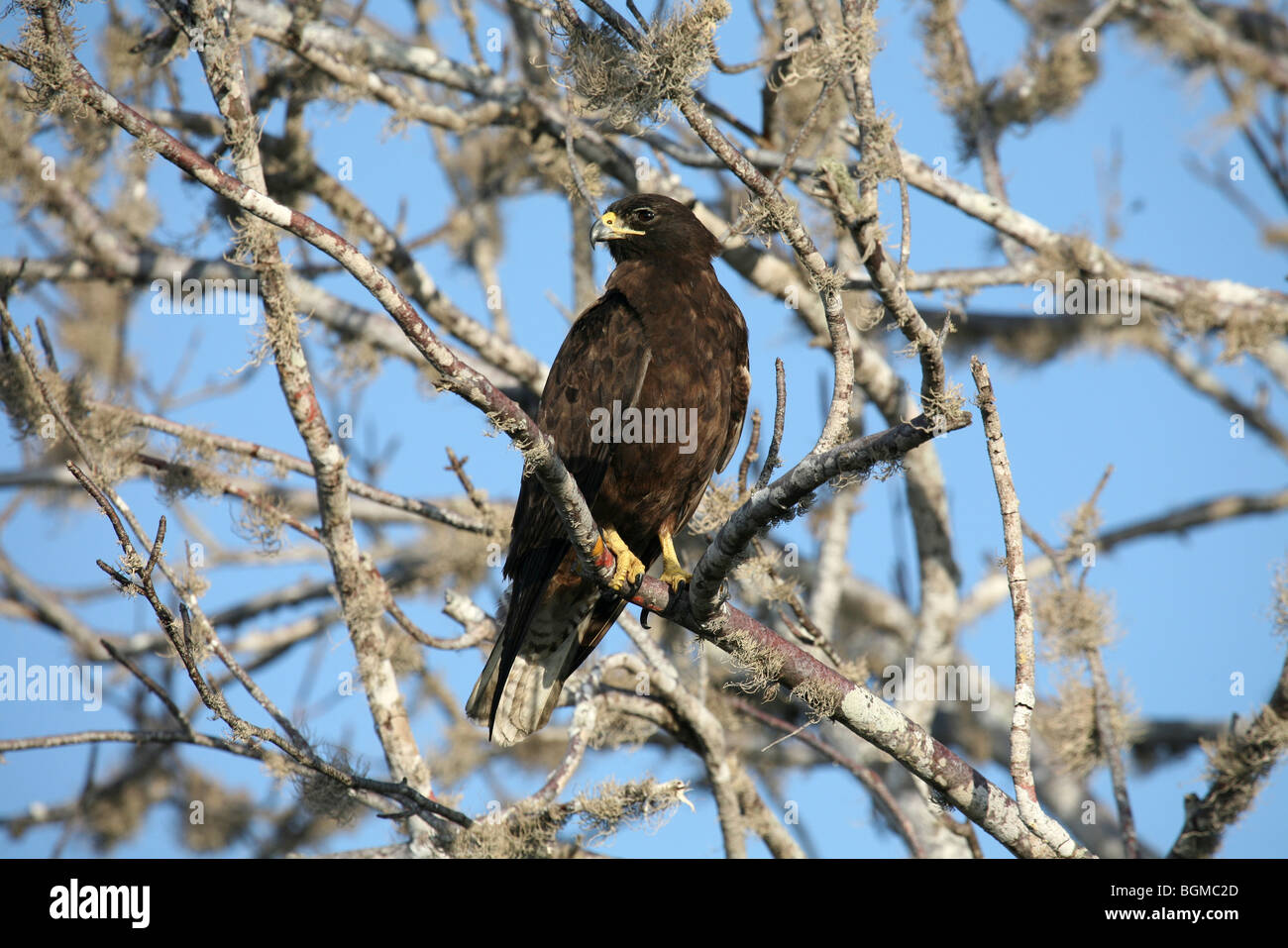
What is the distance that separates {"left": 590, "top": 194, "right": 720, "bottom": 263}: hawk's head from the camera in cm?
572

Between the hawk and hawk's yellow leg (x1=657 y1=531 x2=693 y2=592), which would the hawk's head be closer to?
the hawk

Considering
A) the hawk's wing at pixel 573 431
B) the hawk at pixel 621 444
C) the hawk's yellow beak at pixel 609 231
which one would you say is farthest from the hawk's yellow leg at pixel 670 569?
the hawk's yellow beak at pixel 609 231

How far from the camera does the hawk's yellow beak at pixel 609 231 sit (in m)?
5.77

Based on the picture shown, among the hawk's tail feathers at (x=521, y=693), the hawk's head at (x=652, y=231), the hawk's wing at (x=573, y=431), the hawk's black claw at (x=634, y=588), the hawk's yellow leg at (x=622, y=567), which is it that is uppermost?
the hawk's head at (x=652, y=231)

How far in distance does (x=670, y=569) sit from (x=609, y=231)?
1.83 metres

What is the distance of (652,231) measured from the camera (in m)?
5.75

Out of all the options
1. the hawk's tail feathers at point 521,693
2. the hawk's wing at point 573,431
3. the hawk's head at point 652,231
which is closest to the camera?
the hawk's wing at point 573,431

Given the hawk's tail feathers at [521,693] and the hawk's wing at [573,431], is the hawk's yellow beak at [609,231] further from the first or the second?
the hawk's tail feathers at [521,693]

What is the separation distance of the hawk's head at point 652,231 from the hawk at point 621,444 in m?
0.01

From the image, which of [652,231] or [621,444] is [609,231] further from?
[621,444]

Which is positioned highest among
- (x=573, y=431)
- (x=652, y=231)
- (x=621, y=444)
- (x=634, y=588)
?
(x=652, y=231)

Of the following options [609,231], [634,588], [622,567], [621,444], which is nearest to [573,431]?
[621,444]

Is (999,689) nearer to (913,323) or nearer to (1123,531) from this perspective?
(1123,531)

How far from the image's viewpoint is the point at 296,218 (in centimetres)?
327
